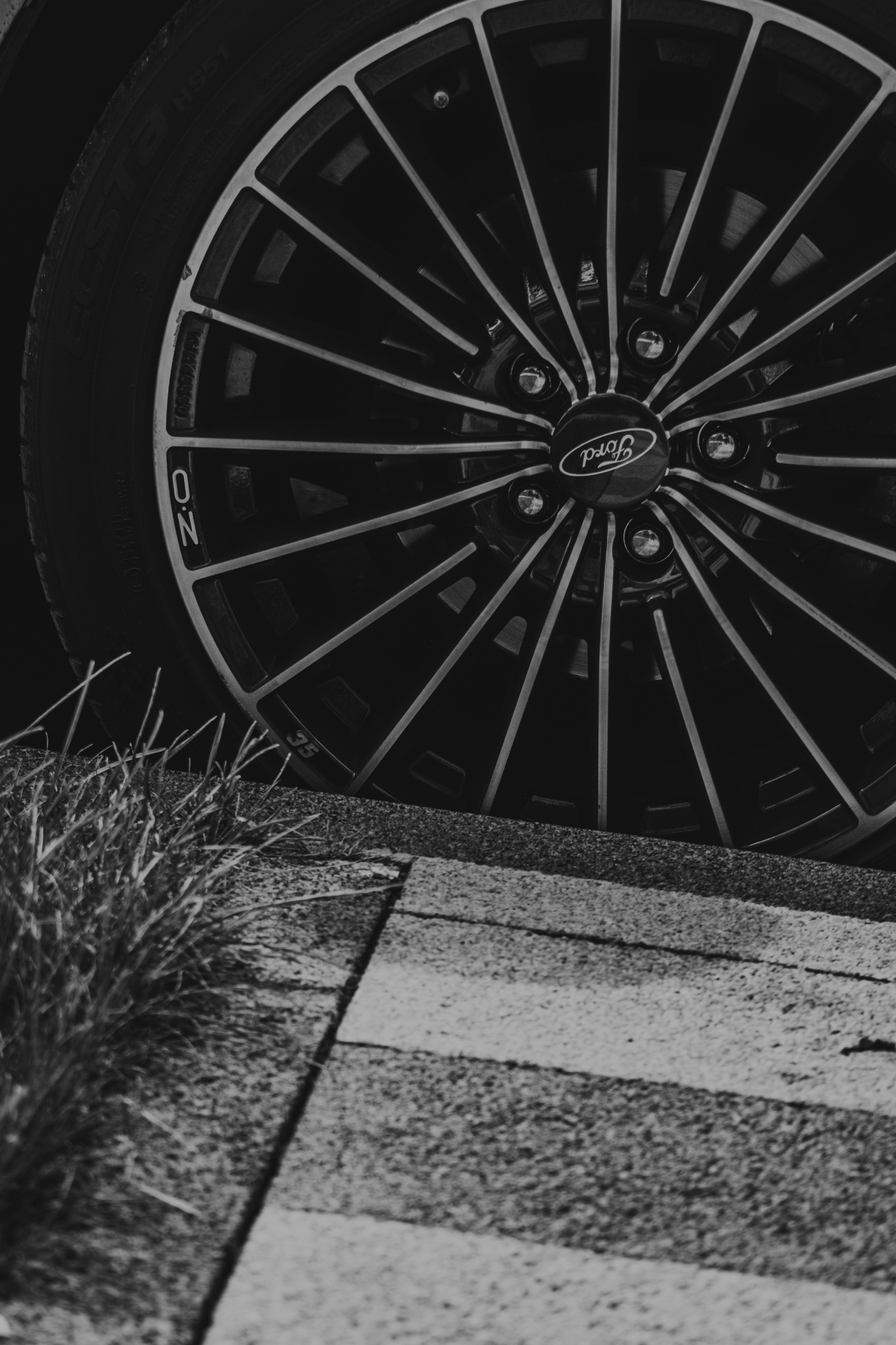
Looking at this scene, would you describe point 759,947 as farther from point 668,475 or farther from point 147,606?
point 147,606

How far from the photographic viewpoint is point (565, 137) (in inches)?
88.4

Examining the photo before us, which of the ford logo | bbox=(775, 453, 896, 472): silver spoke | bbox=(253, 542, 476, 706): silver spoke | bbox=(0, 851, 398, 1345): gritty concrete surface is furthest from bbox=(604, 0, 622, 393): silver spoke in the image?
bbox=(0, 851, 398, 1345): gritty concrete surface

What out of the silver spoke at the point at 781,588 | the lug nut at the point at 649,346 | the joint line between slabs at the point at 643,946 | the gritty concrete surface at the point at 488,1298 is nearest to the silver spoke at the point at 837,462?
the silver spoke at the point at 781,588

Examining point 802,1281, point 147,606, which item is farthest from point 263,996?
point 147,606

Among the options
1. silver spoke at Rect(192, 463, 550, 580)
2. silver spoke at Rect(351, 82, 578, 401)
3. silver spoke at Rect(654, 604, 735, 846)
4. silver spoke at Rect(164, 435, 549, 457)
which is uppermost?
silver spoke at Rect(351, 82, 578, 401)

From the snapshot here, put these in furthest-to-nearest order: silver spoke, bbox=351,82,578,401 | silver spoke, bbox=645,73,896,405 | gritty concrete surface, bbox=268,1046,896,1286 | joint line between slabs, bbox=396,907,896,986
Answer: silver spoke, bbox=351,82,578,401
silver spoke, bbox=645,73,896,405
joint line between slabs, bbox=396,907,896,986
gritty concrete surface, bbox=268,1046,896,1286

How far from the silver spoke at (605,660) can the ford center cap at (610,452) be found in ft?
0.18

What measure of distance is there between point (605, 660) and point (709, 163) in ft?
2.62

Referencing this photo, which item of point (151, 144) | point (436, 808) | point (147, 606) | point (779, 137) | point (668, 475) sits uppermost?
point (779, 137)

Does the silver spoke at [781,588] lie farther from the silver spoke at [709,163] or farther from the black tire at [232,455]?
the silver spoke at [709,163]

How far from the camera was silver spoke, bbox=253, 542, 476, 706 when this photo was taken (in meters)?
2.21

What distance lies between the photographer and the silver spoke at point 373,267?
2.09 metres

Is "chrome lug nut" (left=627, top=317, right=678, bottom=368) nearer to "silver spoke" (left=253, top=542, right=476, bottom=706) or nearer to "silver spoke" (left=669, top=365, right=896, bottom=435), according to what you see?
"silver spoke" (left=669, top=365, right=896, bottom=435)

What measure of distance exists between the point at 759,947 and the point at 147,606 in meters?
1.23
